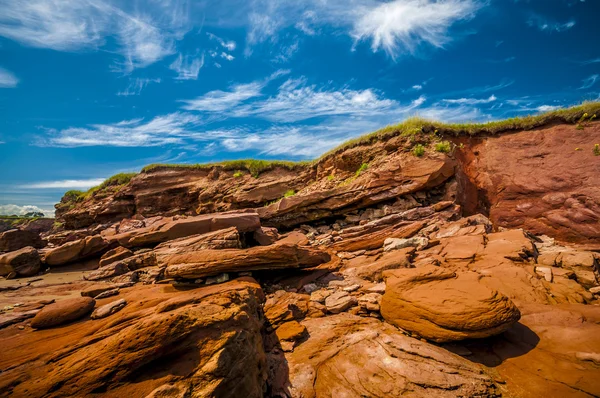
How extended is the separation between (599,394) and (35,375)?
7966 mm

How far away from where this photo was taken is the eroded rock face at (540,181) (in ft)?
33.6

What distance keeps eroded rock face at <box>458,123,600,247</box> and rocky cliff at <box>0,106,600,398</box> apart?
0.06 meters

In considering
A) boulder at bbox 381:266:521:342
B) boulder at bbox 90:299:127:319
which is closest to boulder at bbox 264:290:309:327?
boulder at bbox 381:266:521:342

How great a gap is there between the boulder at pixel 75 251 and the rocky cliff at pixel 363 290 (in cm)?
7

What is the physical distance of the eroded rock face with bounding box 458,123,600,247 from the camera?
10.2 metres

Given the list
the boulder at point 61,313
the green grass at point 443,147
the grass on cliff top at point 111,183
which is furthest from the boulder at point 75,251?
the green grass at point 443,147

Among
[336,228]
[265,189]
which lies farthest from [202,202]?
[336,228]

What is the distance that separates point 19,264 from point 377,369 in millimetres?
16682

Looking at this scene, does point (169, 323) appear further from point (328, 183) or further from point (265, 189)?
point (265, 189)

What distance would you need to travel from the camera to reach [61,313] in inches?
219

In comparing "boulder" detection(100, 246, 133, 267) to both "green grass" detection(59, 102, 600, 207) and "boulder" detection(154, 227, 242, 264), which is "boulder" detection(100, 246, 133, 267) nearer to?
"boulder" detection(154, 227, 242, 264)

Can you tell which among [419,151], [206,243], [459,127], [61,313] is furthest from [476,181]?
[61,313]

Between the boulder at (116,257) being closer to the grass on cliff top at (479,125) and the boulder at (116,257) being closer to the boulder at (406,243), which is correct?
the boulder at (406,243)

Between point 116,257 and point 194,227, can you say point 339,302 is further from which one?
point 116,257
